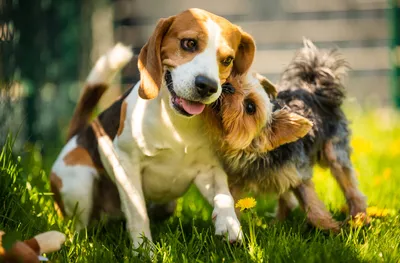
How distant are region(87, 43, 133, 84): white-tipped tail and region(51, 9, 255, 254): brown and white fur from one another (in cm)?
28

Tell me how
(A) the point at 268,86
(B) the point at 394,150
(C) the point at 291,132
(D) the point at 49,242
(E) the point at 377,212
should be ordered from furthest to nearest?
(B) the point at 394,150
(E) the point at 377,212
(A) the point at 268,86
(C) the point at 291,132
(D) the point at 49,242

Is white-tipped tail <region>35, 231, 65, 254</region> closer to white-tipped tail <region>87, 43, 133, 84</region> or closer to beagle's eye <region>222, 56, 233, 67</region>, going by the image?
beagle's eye <region>222, 56, 233, 67</region>

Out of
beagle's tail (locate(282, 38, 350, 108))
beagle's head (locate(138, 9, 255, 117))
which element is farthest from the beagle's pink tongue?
beagle's tail (locate(282, 38, 350, 108))

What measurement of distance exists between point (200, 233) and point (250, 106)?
1.98 feet

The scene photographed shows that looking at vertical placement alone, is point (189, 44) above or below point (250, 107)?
above

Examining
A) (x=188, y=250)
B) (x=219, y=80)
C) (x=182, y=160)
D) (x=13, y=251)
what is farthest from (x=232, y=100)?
(x=13, y=251)

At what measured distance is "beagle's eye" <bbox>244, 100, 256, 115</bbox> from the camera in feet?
10.8

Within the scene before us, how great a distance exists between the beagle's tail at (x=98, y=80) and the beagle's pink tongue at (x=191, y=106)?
972mm

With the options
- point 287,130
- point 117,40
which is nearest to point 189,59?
point 287,130

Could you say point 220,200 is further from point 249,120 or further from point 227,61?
point 227,61

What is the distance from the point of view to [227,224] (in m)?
3.13

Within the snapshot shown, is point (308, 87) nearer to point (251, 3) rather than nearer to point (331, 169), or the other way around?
point (331, 169)

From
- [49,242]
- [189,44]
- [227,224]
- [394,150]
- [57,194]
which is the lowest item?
[394,150]

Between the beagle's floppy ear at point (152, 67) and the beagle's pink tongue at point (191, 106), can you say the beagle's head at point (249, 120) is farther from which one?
the beagle's floppy ear at point (152, 67)
